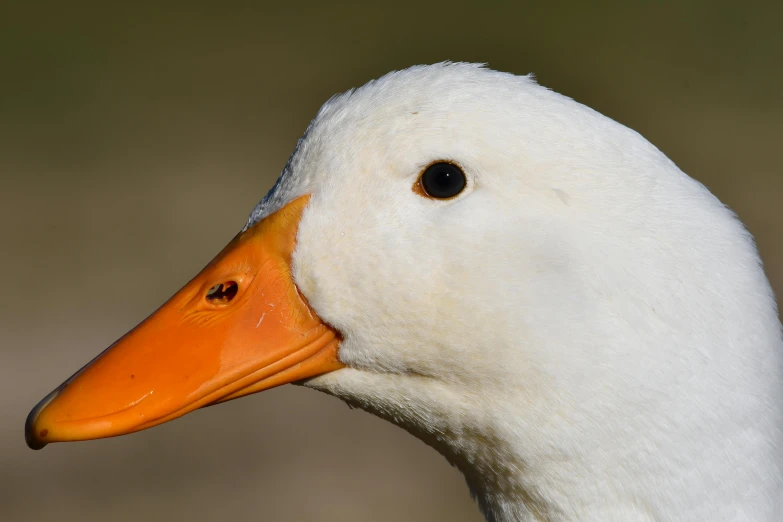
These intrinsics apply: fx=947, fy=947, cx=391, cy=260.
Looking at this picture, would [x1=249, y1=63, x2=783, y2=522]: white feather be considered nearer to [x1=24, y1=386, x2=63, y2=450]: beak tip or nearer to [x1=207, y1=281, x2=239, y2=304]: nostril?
[x1=207, y1=281, x2=239, y2=304]: nostril

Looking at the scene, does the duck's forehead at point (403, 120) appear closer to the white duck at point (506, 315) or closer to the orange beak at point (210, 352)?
the white duck at point (506, 315)

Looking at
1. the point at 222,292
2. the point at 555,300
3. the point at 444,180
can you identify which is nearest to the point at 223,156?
the point at 222,292

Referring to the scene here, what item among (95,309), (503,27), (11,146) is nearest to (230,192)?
(95,309)

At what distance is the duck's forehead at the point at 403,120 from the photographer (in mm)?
2443

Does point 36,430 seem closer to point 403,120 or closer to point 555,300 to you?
point 403,120

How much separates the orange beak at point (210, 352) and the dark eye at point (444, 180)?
14.9 inches

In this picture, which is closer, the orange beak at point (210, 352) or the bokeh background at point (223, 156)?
the orange beak at point (210, 352)

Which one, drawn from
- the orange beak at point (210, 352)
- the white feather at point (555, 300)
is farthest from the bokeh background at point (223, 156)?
the white feather at point (555, 300)

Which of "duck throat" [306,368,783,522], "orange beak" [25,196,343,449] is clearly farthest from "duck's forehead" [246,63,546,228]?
"duck throat" [306,368,783,522]

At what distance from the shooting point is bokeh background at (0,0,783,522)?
7.21 m

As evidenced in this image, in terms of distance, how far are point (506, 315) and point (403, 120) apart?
0.58m

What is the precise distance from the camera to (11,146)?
11078 mm

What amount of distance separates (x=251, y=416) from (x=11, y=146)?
547 cm

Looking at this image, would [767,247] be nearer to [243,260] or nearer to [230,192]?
[230,192]
